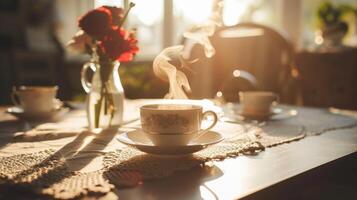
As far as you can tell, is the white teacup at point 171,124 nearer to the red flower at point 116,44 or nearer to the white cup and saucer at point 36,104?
the red flower at point 116,44

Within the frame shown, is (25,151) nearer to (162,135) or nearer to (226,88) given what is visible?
(162,135)

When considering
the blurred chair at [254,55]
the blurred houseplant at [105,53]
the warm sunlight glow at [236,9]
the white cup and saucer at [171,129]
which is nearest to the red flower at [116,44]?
the blurred houseplant at [105,53]

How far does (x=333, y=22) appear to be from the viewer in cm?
322

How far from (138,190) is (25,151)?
0.36 meters

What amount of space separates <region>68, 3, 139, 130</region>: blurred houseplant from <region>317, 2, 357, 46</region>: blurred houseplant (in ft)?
8.43

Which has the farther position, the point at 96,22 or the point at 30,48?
the point at 30,48

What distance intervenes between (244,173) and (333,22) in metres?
2.93

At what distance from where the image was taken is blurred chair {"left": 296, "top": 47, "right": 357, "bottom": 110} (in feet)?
9.96

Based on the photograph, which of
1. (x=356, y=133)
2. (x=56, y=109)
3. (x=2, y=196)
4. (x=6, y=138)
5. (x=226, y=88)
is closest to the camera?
(x=2, y=196)

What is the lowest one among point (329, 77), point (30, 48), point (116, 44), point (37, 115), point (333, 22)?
point (329, 77)

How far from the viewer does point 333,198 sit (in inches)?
38.4

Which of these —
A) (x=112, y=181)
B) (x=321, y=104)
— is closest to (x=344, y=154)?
(x=112, y=181)

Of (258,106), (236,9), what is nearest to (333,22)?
(236,9)

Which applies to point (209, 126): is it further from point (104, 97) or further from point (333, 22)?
point (333, 22)
